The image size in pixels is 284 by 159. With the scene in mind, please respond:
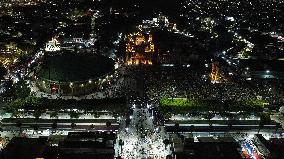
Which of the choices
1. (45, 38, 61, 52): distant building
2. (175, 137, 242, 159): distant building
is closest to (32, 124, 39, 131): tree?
(175, 137, 242, 159): distant building

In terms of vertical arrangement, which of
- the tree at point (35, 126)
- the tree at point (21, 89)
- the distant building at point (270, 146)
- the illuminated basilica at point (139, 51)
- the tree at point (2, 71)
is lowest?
the distant building at point (270, 146)

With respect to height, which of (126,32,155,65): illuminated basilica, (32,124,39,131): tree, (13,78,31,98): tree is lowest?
(32,124,39,131): tree

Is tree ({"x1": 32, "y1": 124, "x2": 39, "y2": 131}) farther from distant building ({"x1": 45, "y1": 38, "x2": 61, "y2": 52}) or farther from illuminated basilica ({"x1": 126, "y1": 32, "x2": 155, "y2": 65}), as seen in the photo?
distant building ({"x1": 45, "y1": 38, "x2": 61, "y2": 52})

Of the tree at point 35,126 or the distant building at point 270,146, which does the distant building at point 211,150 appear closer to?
the distant building at point 270,146

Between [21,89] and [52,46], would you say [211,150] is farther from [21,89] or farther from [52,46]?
[52,46]

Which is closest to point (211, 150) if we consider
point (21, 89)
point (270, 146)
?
point (270, 146)

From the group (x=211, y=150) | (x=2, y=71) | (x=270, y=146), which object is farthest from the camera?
(x=2, y=71)

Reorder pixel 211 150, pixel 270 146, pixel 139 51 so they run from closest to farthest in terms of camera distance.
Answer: pixel 211 150, pixel 270 146, pixel 139 51

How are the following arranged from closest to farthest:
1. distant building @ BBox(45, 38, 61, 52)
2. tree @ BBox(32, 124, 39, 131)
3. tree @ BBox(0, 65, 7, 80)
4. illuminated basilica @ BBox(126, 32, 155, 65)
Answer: tree @ BBox(32, 124, 39, 131), tree @ BBox(0, 65, 7, 80), illuminated basilica @ BBox(126, 32, 155, 65), distant building @ BBox(45, 38, 61, 52)

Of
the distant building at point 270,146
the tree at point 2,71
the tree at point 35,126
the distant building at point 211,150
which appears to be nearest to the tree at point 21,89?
the tree at point 2,71

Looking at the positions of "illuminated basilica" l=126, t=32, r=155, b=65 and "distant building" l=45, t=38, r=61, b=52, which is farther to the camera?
"distant building" l=45, t=38, r=61, b=52
